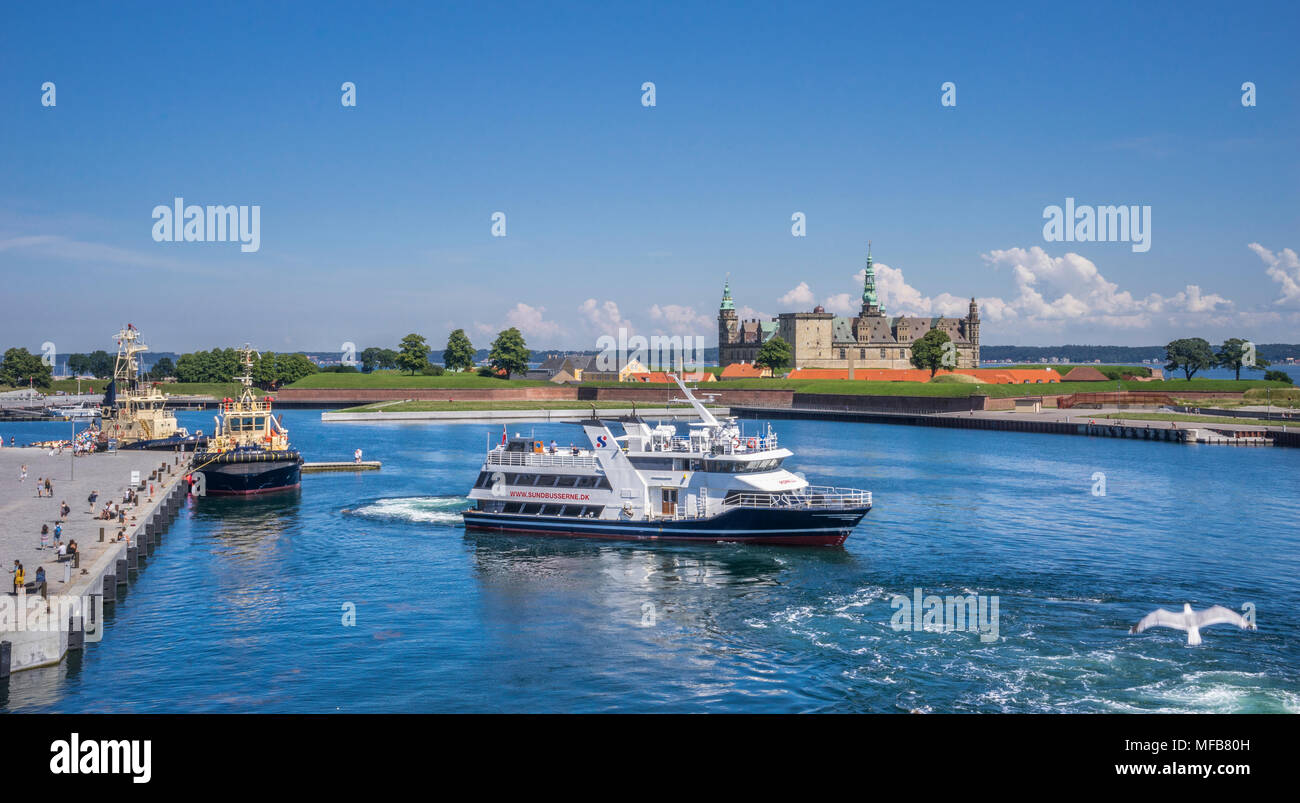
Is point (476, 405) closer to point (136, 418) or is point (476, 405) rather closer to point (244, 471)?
point (136, 418)

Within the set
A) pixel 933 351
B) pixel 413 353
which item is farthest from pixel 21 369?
pixel 933 351

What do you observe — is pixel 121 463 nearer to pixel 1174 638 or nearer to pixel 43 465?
pixel 43 465

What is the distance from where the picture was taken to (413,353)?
18612 centimetres

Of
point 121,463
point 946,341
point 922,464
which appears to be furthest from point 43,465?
point 946,341

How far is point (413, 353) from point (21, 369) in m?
75.7

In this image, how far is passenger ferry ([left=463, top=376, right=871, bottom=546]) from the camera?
141 feet

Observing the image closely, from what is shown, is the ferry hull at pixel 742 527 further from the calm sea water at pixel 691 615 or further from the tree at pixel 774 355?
the tree at pixel 774 355

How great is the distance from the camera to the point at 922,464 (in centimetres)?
8050

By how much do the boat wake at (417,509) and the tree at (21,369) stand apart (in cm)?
16366

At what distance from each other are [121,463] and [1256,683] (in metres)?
68.9

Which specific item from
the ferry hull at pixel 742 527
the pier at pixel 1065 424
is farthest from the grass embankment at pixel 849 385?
the ferry hull at pixel 742 527

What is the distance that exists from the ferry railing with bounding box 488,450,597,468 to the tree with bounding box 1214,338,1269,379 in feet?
501

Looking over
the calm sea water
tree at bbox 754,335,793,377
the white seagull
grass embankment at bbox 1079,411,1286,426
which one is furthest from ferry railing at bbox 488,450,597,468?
tree at bbox 754,335,793,377
